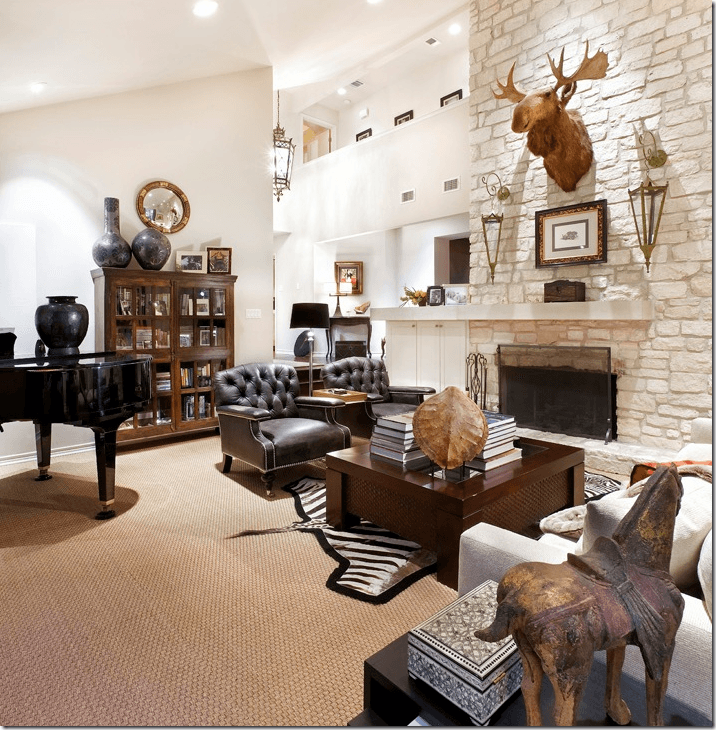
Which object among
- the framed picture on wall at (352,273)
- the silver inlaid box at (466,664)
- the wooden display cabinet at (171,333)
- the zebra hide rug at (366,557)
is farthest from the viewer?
the framed picture on wall at (352,273)

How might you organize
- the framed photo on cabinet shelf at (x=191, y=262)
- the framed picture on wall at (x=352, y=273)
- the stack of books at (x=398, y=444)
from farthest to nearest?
the framed picture on wall at (x=352, y=273), the framed photo on cabinet shelf at (x=191, y=262), the stack of books at (x=398, y=444)

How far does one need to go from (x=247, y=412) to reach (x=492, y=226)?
355 cm

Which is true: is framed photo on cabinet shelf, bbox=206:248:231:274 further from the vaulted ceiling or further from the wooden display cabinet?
the vaulted ceiling

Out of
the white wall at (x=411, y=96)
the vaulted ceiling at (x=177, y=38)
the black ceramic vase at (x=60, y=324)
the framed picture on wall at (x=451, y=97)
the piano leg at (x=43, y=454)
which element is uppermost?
the white wall at (x=411, y=96)

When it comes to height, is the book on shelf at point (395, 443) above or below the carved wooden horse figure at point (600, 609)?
below

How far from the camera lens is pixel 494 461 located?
2498 mm

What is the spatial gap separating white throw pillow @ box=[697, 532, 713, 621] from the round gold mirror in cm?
525

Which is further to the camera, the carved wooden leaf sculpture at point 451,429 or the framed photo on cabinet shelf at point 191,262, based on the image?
the framed photo on cabinet shelf at point 191,262

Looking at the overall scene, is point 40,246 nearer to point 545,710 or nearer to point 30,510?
point 30,510

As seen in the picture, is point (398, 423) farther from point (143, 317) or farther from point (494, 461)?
point (143, 317)

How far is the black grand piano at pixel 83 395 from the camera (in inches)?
106

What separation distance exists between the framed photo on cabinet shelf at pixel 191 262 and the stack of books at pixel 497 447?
381 centimetres

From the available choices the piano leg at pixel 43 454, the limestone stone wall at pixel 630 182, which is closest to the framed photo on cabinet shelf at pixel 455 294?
the limestone stone wall at pixel 630 182

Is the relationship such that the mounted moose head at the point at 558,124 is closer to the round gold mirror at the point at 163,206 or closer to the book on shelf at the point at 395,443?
the book on shelf at the point at 395,443
